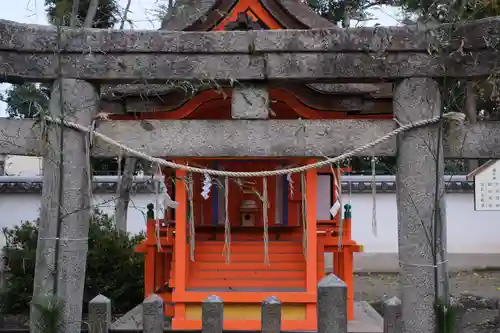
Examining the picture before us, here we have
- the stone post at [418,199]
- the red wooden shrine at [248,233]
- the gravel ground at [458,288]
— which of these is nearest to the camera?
the stone post at [418,199]

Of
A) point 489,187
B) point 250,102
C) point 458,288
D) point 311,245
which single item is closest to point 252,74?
point 250,102

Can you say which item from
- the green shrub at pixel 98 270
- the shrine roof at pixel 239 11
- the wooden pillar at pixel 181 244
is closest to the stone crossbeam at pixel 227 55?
the shrine roof at pixel 239 11

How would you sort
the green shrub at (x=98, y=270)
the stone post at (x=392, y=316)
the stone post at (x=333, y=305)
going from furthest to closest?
the green shrub at (x=98, y=270), the stone post at (x=392, y=316), the stone post at (x=333, y=305)

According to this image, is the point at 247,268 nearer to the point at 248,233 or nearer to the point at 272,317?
the point at 248,233

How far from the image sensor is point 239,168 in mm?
7375

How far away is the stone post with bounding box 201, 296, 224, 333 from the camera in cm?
371

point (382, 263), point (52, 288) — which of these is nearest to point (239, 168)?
point (52, 288)

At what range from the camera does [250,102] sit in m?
4.07

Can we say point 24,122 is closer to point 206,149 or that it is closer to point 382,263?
point 206,149

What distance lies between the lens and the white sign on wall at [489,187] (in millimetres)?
4539

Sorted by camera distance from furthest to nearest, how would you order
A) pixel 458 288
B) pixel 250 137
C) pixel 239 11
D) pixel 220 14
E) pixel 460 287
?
pixel 460 287
pixel 458 288
pixel 239 11
pixel 220 14
pixel 250 137

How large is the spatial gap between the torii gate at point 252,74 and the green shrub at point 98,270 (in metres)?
4.63

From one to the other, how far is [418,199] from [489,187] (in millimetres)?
1044

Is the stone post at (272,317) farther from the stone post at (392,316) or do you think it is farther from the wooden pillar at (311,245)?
the wooden pillar at (311,245)
